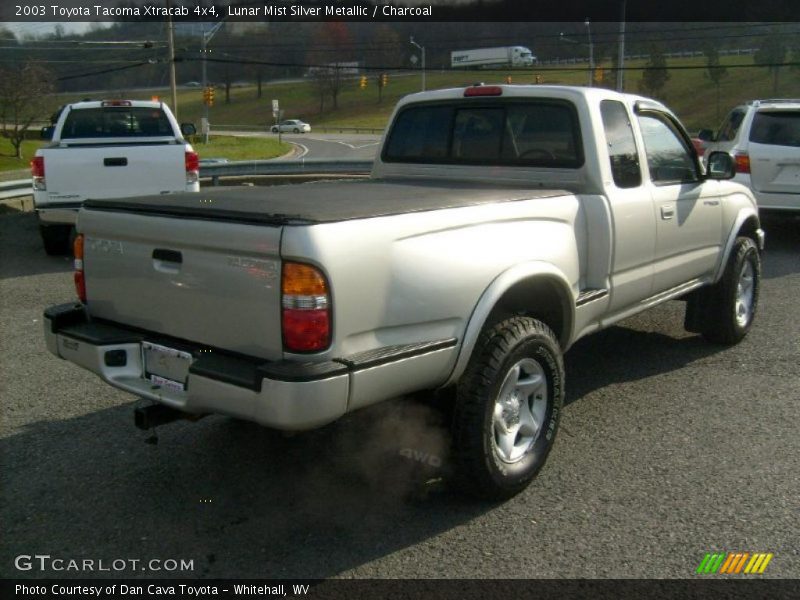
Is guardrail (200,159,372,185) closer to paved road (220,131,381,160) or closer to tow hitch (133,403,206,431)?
tow hitch (133,403,206,431)

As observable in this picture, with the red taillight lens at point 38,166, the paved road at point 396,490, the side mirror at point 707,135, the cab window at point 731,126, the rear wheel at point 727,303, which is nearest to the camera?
the paved road at point 396,490

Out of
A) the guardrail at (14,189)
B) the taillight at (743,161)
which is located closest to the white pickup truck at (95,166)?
the guardrail at (14,189)

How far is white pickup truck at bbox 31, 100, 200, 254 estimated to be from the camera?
30.7 ft

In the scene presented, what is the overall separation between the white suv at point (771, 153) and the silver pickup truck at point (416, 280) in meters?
5.94

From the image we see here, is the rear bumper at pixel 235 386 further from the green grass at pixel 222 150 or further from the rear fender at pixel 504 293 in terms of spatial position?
the green grass at pixel 222 150

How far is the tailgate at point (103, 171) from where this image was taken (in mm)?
9367

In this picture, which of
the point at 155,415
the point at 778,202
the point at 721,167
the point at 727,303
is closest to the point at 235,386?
the point at 155,415

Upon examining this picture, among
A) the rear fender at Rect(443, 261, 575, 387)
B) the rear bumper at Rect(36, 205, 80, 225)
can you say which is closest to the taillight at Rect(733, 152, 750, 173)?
the rear fender at Rect(443, 261, 575, 387)

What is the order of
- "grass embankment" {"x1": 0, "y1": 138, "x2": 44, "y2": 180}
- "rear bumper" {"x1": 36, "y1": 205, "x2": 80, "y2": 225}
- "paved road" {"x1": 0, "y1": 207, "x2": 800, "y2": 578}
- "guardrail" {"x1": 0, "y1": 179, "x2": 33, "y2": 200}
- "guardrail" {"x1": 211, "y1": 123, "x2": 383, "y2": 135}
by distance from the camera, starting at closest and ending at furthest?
"paved road" {"x1": 0, "y1": 207, "x2": 800, "y2": 578}, "rear bumper" {"x1": 36, "y1": 205, "x2": 80, "y2": 225}, "guardrail" {"x1": 0, "y1": 179, "x2": 33, "y2": 200}, "grass embankment" {"x1": 0, "y1": 138, "x2": 44, "y2": 180}, "guardrail" {"x1": 211, "y1": 123, "x2": 383, "y2": 135}

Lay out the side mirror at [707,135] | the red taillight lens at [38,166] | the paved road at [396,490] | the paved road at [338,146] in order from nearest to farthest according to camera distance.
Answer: the paved road at [396,490] < the red taillight lens at [38,166] < the side mirror at [707,135] < the paved road at [338,146]

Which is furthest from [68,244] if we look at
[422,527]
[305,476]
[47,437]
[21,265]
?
[422,527]

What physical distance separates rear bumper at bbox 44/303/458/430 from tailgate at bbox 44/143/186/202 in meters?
6.25

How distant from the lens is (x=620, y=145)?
4836mm

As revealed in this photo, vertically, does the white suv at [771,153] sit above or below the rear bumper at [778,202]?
above
